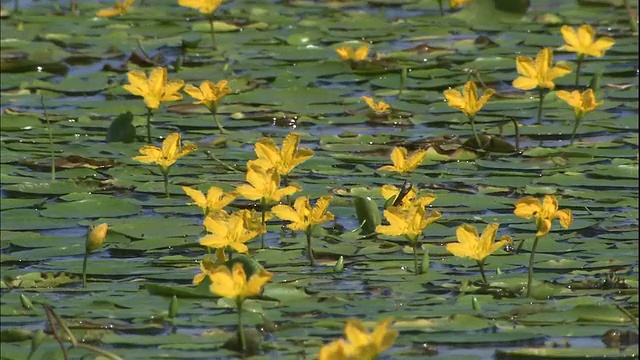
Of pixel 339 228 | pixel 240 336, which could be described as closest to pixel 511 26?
pixel 339 228

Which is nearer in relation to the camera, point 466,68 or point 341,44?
point 466,68

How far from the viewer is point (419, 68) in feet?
19.0

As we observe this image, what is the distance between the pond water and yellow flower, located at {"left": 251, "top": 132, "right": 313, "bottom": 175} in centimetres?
20

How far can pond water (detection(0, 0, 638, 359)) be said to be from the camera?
307 centimetres

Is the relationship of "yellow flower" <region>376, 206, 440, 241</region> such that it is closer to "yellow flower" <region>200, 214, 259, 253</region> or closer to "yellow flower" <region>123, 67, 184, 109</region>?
"yellow flower" <region>200, 214, 259, 253</region>

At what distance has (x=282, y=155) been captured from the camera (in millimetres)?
3680

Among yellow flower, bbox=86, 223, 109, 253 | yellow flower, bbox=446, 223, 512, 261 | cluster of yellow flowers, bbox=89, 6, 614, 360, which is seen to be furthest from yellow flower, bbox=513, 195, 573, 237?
yellow flower, bbox=86, 223, 109, 253

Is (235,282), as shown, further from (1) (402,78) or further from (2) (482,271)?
(1) (402,78)

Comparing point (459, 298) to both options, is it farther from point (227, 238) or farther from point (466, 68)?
point (466, 68)

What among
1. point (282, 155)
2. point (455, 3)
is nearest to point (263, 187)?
point (282, 155)

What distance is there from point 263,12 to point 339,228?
3.26 meters

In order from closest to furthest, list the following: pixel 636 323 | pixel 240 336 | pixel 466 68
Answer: pixel 636 323, pixel 240 336, pixel 466 68

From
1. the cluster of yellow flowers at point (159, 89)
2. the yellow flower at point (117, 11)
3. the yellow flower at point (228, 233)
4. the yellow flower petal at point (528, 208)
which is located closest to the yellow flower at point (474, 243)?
the yellow flower petal at point (528, 208)

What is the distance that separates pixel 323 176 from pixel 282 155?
2.51 ft
